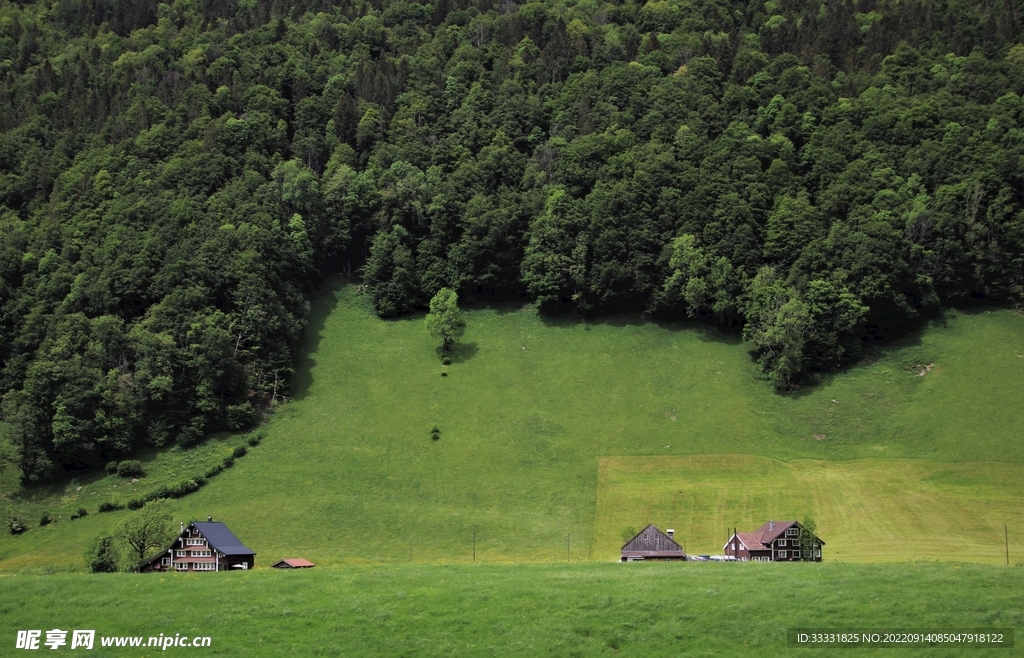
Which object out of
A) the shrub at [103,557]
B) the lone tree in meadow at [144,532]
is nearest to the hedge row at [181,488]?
the lone tree in meadow at [144,532]

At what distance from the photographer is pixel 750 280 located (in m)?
120

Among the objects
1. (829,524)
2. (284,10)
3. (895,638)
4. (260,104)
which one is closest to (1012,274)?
(829,524)

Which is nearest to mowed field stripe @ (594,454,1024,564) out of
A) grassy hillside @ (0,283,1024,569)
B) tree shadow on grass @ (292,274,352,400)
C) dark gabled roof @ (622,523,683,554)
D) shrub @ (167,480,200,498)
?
grassy hillside @ (0,283,1024,569)

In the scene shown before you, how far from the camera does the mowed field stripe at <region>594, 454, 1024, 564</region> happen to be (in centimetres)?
7844

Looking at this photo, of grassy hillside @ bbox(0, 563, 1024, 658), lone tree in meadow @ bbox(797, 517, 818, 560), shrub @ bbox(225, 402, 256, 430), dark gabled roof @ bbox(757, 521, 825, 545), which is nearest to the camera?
grassy hillside @ bbox(0, 563, 1024, 658)

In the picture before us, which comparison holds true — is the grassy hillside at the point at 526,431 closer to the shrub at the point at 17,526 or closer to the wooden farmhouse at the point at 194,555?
the shrub at the point at 17,526

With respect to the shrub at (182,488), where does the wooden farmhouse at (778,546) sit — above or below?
above

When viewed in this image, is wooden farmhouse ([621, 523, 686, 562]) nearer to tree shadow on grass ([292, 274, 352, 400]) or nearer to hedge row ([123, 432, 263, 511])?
hedge row ([123, 432, 263, 511])

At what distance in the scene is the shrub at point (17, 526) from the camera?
89625mm

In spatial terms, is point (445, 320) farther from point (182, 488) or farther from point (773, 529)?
point (773, 529)

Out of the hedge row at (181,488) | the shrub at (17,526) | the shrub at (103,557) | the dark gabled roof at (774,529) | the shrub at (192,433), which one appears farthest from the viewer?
the shrub at (192,433)

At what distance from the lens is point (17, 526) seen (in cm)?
8981

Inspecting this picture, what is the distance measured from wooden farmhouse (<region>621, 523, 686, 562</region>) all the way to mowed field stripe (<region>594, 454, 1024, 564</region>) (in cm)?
446

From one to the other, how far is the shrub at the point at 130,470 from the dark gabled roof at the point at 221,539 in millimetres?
28690
